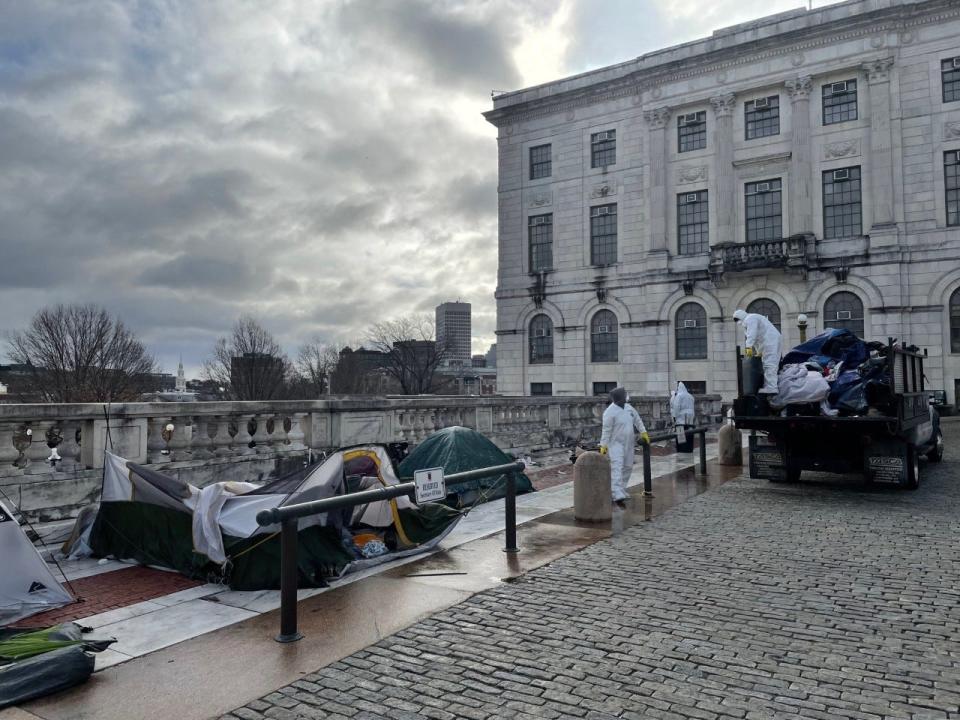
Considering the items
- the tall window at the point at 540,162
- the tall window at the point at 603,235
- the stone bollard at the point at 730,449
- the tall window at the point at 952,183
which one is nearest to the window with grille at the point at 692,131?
the tall window at the point at 603,235

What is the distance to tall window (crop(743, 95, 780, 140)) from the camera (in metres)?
34.8

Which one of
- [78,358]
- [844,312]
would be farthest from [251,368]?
[844,312]

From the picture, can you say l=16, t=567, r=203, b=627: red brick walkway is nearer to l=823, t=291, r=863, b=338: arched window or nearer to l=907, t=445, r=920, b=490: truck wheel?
l=907, t=445, r=920, b=490: truck wheel

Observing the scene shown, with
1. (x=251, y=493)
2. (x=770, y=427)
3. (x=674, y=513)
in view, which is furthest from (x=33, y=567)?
(x=770, y=427)

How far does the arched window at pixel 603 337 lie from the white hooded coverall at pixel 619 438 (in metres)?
27.6

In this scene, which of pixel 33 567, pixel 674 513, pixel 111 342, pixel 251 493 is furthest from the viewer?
pixel 111 342

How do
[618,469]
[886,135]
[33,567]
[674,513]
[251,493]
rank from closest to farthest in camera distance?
1. [33,567]
2. [251,493]
3. [674,513]
4. [618,469]
5. [886,135]

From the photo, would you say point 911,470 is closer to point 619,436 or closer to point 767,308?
point 619,436

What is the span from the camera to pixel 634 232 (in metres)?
37.9

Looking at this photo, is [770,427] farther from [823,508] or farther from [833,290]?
[833,290]

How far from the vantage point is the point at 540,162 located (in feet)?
135

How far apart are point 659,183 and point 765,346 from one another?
88.3 feet

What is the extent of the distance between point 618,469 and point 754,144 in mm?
29259

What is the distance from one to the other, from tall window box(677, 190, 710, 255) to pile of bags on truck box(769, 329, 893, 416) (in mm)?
24355
